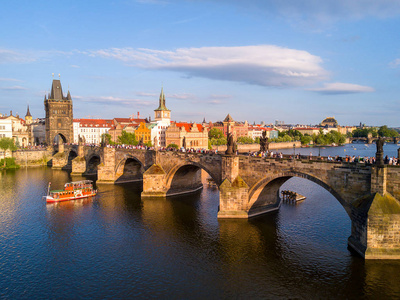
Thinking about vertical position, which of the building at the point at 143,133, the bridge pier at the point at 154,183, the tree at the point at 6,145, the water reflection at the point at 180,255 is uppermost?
the building at the point at 143,133

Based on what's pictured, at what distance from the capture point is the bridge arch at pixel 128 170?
2633 inches

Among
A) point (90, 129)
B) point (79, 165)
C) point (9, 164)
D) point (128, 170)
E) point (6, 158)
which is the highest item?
point (90, 129)

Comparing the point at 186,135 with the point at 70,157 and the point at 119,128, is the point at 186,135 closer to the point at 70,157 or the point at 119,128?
the point at 119,128

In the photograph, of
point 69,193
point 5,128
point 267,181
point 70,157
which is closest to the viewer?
point 267,181

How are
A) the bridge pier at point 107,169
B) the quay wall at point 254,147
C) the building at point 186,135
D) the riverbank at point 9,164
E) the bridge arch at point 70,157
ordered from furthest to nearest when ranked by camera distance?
the quay wall at point 254,147
the building at point 186,135
the bridge arch at point 70,157
the riverbank at point 9,164
the bridge pier at point 107,169

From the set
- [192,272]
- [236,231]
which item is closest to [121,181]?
[236,231]

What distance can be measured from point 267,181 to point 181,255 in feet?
45.6

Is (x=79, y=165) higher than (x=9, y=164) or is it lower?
higher

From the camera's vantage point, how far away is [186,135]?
12650cm

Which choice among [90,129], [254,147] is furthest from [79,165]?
[254,147]

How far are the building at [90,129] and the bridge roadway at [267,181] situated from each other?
66.7 m

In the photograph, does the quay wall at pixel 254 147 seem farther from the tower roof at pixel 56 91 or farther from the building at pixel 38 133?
the building at pixel 38 133

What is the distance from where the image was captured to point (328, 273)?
26172 mm

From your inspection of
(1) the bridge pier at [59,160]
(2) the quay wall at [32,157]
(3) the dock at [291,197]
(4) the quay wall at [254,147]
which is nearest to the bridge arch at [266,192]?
(3) the dock at [291,197]
